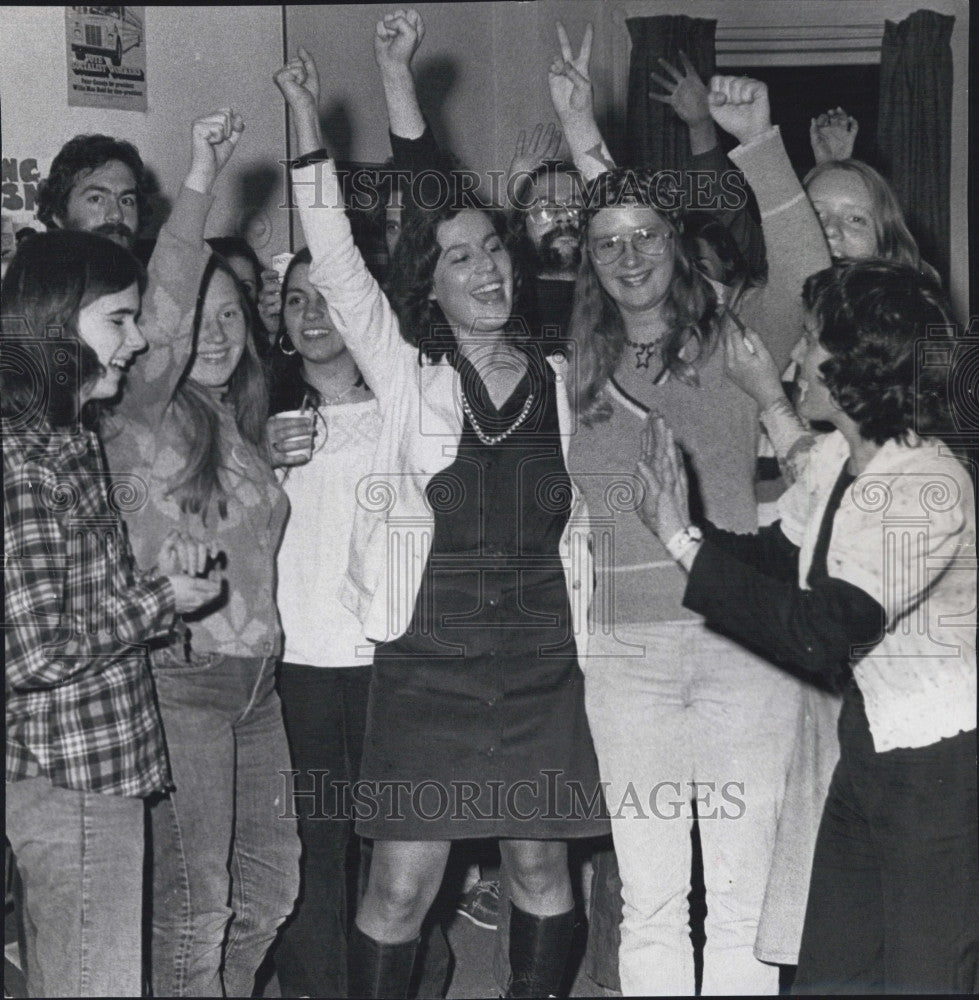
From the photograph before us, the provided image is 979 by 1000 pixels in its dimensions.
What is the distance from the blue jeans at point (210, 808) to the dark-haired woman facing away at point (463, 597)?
17 centimetres

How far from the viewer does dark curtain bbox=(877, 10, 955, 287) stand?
2701 mm

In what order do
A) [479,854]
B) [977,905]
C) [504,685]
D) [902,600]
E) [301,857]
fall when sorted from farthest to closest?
[479,854]
[301,857]
[504,685]
[977,905]
[902,600]

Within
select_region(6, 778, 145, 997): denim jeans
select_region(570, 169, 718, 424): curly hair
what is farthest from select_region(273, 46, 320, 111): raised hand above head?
select_region(6, 778, 145, 997): denim jeans

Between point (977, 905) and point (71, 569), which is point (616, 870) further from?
point (71, 569)

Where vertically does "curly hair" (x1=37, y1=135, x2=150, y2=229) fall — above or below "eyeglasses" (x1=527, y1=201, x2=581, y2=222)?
above

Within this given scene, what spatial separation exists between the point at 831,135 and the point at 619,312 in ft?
2.04

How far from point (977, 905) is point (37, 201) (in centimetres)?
181

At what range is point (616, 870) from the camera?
2334 millimetres

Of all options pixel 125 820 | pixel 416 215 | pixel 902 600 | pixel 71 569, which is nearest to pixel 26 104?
pixel 416 215

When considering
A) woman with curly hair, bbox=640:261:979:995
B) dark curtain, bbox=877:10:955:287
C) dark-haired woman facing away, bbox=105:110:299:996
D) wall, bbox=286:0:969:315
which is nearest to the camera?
woman with curly hair, bbox=640:261:979:995

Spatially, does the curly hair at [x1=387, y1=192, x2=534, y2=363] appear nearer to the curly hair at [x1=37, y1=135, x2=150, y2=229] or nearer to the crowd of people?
the crowd of people

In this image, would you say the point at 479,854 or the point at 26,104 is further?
the point at 479,854

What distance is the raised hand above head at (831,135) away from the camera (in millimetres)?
2439

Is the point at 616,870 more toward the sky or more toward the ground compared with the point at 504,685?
more toward the ground
